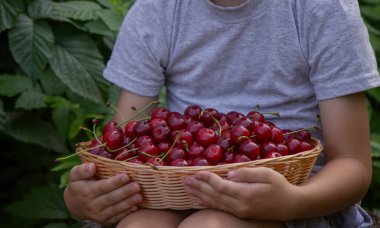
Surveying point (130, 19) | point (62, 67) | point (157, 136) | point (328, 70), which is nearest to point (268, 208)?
point (157, 136)

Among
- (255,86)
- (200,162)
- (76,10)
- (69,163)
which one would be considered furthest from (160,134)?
(76,10)

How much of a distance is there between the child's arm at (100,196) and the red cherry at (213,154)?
0.59 ft

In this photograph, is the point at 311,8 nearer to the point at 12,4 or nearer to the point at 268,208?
the point at 268,208

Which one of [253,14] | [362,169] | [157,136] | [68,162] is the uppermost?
[253,14]

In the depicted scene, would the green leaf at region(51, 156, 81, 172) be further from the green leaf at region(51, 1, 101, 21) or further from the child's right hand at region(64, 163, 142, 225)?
the child's right hand at region(64, 163, 142, 225)

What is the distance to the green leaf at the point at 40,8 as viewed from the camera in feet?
Answer: 9.09

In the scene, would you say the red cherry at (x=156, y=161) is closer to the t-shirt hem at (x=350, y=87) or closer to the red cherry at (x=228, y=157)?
the red cherry at (x=228, y=157)

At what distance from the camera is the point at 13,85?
109 inches

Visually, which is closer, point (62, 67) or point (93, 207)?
point (93, 207)

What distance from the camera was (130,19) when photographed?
2.11 meters

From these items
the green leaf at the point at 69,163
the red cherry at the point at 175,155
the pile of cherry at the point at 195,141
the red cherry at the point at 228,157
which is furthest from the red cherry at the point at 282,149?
the green leaf at the point at 69,163

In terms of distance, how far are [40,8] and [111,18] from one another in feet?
0.92

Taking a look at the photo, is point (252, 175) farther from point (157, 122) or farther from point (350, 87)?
point (350, 87)

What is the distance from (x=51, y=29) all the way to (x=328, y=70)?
4.29ft
